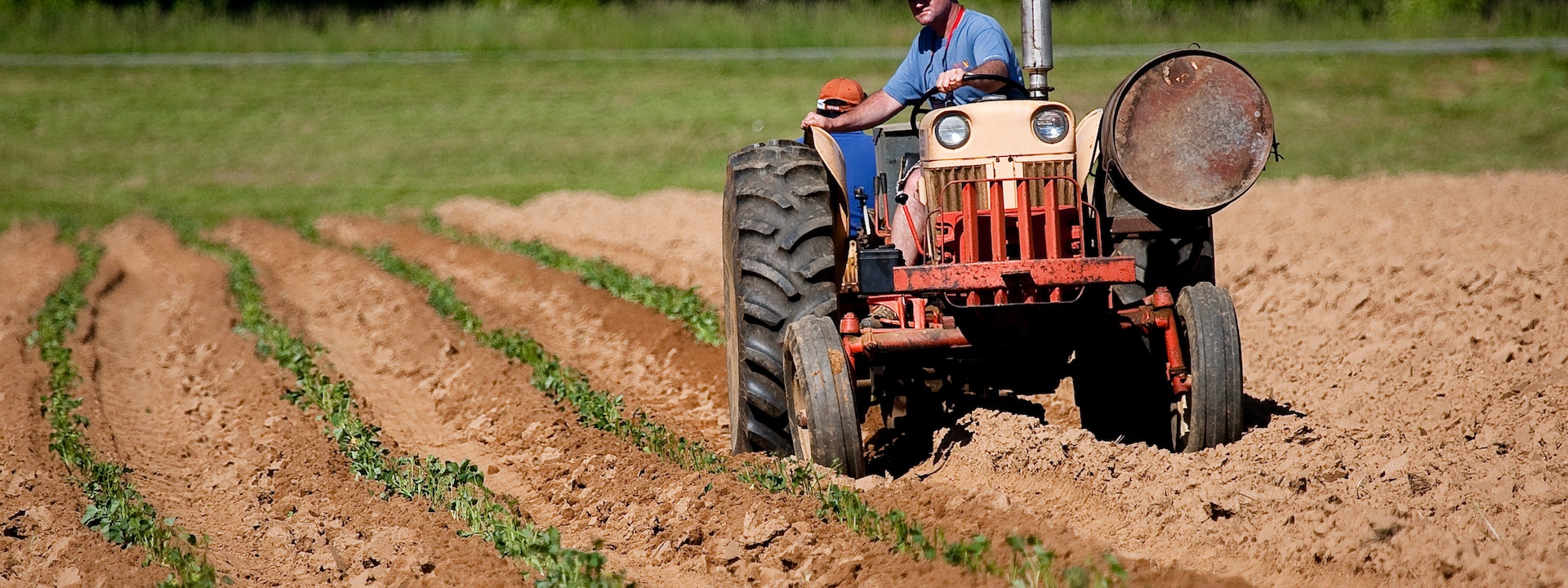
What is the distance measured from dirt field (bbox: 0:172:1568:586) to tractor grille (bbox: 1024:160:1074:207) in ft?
2.62

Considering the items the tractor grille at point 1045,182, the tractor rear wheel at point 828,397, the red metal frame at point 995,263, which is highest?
the tractor grille at point 1045,182

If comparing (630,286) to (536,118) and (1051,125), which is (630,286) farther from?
(536,118)

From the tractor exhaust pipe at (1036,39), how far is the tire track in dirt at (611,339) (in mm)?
1646

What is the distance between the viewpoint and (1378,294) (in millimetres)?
8742

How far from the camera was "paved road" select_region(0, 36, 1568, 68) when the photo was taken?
27.0m

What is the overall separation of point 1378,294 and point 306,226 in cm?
1356

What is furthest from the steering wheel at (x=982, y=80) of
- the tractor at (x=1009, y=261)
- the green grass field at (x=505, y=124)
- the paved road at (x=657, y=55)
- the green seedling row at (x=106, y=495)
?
the paved road at (x=657, y=55)

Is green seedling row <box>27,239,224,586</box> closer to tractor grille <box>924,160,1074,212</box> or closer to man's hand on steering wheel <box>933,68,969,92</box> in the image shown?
tractor grille <box>924,160,1074,212</box>

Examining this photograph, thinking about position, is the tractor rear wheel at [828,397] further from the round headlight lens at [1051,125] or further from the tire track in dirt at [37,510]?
the tire track in dirt at [37,510]

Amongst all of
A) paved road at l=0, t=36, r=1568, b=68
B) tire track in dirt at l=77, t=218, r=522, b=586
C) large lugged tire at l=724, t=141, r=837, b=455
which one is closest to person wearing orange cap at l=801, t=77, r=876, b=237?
large lugged tire at l=724, t=141, r=837, b=455

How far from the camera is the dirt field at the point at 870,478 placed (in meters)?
4.45

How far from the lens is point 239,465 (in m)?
6.82

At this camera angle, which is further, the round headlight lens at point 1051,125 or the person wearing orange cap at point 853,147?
the person wearing orange cap at point 853,147

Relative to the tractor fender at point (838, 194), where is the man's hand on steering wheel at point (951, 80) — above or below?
above
